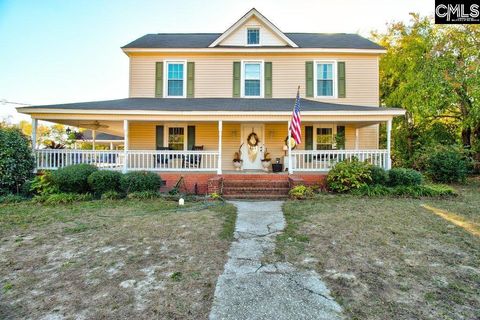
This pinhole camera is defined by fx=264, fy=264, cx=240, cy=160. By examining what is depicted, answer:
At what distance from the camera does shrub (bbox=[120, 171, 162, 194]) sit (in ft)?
30.2

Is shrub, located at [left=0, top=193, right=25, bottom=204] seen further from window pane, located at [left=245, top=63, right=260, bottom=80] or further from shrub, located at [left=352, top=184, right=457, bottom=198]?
shrub, located at [left=352, top=184, right=457, bottom=198]

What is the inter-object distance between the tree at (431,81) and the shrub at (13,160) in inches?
726

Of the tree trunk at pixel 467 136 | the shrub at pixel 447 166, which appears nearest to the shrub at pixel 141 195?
the shrub at pixel 447 166

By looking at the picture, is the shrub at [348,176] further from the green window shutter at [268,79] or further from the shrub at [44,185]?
the shrub at [44,185]

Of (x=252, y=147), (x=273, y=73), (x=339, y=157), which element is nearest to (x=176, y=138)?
(x=252, y=147)

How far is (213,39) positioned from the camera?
46.9ft

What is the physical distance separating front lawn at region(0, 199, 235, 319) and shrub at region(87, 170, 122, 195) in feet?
6.90

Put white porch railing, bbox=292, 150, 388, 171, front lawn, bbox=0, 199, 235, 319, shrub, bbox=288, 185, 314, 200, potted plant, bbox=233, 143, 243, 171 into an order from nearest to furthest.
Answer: front lawn, bbox=0, 199, 235, 319
shrub, bbox=288, 185, 314, 200
white porch railing, bbox=292, 150, 388, 171
potted plant, bbox=233, 143, 243, 171

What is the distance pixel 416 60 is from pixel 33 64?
37998 millimetres

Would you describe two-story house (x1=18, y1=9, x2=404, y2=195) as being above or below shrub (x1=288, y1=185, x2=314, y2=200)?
above

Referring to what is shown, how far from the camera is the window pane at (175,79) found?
43.0 ft

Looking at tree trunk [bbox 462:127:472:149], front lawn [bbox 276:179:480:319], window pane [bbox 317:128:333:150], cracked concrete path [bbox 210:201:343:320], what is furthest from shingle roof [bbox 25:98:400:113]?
tree trunk [bbox 462:127:472:149]

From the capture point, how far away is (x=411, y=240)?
4.88 metres

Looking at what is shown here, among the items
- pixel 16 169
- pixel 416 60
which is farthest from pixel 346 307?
pixel 416 60
